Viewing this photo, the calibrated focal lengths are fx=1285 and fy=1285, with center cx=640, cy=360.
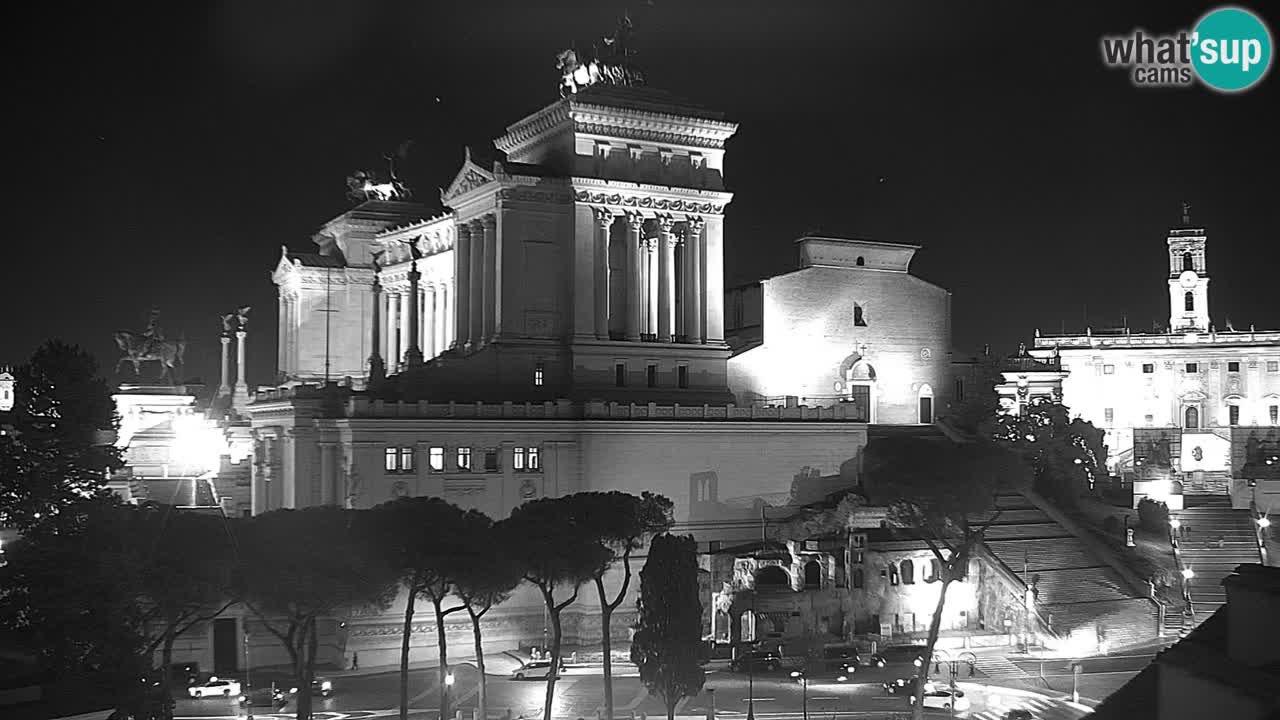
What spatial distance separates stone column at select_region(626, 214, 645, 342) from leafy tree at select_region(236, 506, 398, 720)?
30.0 m

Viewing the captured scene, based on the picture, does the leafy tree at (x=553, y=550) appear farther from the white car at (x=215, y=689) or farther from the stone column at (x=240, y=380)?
the stone column at (x=240, y=380)

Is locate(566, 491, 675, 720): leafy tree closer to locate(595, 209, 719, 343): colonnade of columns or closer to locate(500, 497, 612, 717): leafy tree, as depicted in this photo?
locate(500, 497, 612, 717): leafy tree

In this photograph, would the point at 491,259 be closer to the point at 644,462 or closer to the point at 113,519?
the point at 644,462

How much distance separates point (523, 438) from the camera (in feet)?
222

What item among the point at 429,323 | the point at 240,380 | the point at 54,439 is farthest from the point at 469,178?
the point at 240,380

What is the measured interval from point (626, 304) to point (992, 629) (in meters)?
28.0

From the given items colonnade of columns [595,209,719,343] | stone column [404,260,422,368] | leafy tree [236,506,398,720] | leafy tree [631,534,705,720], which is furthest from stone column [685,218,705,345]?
leafy tree [236,506,398,720]

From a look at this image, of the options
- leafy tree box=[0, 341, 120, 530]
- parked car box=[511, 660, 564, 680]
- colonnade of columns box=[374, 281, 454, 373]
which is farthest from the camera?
colonnade of columns box=[374, 281, 454, 373]

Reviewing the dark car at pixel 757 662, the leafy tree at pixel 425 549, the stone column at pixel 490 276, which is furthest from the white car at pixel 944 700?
the stone column at pixel 490 276

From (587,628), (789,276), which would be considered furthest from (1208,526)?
(587,628)

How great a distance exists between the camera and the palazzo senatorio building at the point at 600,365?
65188 millimetres

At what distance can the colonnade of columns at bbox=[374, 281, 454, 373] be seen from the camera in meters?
88.9

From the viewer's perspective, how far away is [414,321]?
3460 inches

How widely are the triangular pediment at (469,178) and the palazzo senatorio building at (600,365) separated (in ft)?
0.53
